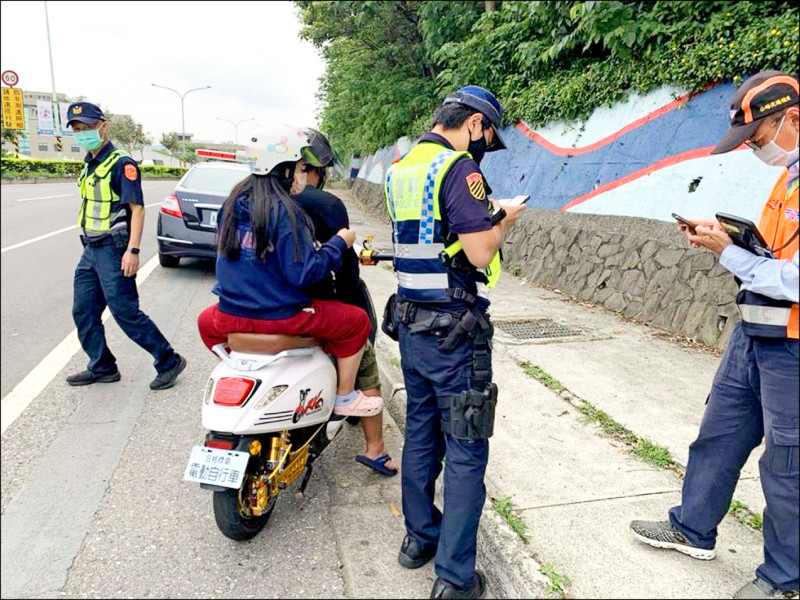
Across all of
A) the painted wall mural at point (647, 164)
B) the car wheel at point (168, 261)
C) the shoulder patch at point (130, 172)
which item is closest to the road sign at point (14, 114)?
the shoulder patch at point (130, 172)

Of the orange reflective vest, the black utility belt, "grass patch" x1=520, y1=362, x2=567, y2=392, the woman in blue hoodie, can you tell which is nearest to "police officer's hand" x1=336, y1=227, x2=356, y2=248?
the woman in blue hoodie

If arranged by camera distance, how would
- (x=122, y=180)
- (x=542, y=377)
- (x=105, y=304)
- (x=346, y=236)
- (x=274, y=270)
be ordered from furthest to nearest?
1. (x=542, y=377)
2. (x=105, y=304)
3. (x=122, y=180)
4. (x=346, y=236)
5. (x=274, y=270)

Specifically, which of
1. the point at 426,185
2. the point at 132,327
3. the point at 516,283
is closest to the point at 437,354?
the point at 426,185

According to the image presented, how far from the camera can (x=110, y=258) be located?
14.3 ft

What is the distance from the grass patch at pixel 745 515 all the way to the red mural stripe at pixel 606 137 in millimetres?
4833

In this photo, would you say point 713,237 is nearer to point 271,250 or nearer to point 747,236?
point 747,236

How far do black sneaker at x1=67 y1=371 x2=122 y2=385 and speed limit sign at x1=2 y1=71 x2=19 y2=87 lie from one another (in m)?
2.83

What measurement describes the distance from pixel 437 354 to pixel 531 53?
26.0ft

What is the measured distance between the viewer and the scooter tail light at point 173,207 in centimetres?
841

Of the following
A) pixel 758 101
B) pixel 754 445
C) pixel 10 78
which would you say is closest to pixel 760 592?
pixel 754 445

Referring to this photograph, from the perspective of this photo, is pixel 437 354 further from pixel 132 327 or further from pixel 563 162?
pixel 563 162

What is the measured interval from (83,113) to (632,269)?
18.6ft

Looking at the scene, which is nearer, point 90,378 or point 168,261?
point 90,378

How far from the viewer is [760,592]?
2.35 meters
